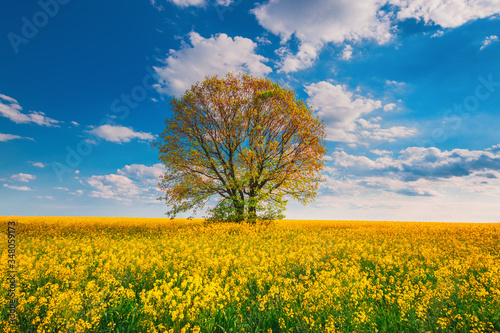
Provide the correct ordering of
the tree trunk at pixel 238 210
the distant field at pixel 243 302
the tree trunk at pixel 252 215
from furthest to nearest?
1. the tree trunk at pixel 252 215
2. the tree trunk at pixel 238 210
3. the distant field at pixel 243 302

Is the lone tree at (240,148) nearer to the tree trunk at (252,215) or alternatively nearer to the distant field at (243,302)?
the tree trunk at (252,215)

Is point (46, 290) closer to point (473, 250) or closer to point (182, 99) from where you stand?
point (473, 250)

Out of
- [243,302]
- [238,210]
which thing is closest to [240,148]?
[238,210]

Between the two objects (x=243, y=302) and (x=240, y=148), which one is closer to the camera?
(x=243, y=302)

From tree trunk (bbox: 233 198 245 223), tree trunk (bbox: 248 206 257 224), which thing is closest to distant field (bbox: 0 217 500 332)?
tree trunk (bbox: 233 198 245 223)

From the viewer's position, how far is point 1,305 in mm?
5738

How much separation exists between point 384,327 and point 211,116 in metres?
20.6

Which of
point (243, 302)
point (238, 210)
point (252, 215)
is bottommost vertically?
point (243, 302)

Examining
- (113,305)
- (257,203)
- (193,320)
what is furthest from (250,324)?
(257,203)

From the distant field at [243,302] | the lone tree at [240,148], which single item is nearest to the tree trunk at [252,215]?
the lone tree at [240,148]

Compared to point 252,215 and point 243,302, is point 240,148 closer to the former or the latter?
point 252,215

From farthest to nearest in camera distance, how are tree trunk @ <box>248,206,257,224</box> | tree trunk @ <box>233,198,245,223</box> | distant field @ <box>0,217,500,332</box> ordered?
tree trunk @ <box>248,206,257,224</box>
tree trunk @ <box>233,198,245,223</box>
distant field @ <box>0,217,500,332</box>

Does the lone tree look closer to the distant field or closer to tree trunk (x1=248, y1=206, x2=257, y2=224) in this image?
tree trunk (x1=248, y1=206, x2=257, y2=224)

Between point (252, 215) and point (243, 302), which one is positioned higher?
point (252, 215)
